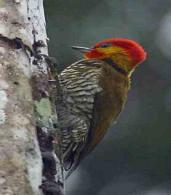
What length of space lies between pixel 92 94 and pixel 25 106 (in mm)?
1460

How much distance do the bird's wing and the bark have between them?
0.75 metres

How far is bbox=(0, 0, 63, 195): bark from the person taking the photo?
3.64 meters

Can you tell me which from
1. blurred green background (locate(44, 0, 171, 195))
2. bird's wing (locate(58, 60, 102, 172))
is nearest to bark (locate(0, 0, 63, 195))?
bird's wing (locate(58, 60, 102, 172))

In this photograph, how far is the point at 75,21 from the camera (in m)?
10.5

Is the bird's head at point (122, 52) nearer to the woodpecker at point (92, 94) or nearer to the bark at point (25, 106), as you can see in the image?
the woodpecker at point (92, 94)

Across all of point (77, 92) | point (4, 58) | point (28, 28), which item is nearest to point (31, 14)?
point (28, 28)

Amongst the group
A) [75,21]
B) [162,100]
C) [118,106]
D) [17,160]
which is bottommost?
[162,100]

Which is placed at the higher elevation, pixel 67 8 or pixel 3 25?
pixel 3 25

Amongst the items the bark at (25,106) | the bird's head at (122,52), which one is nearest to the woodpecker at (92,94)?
the bird's head at (122,52)

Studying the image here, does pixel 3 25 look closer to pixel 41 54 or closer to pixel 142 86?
pixel 41 54

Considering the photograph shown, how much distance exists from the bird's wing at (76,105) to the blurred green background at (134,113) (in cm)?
485

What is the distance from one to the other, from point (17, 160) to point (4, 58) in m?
0.56

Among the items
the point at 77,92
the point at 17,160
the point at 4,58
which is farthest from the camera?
the point at 77,92

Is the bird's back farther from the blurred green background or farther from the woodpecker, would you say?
the blurred green background
